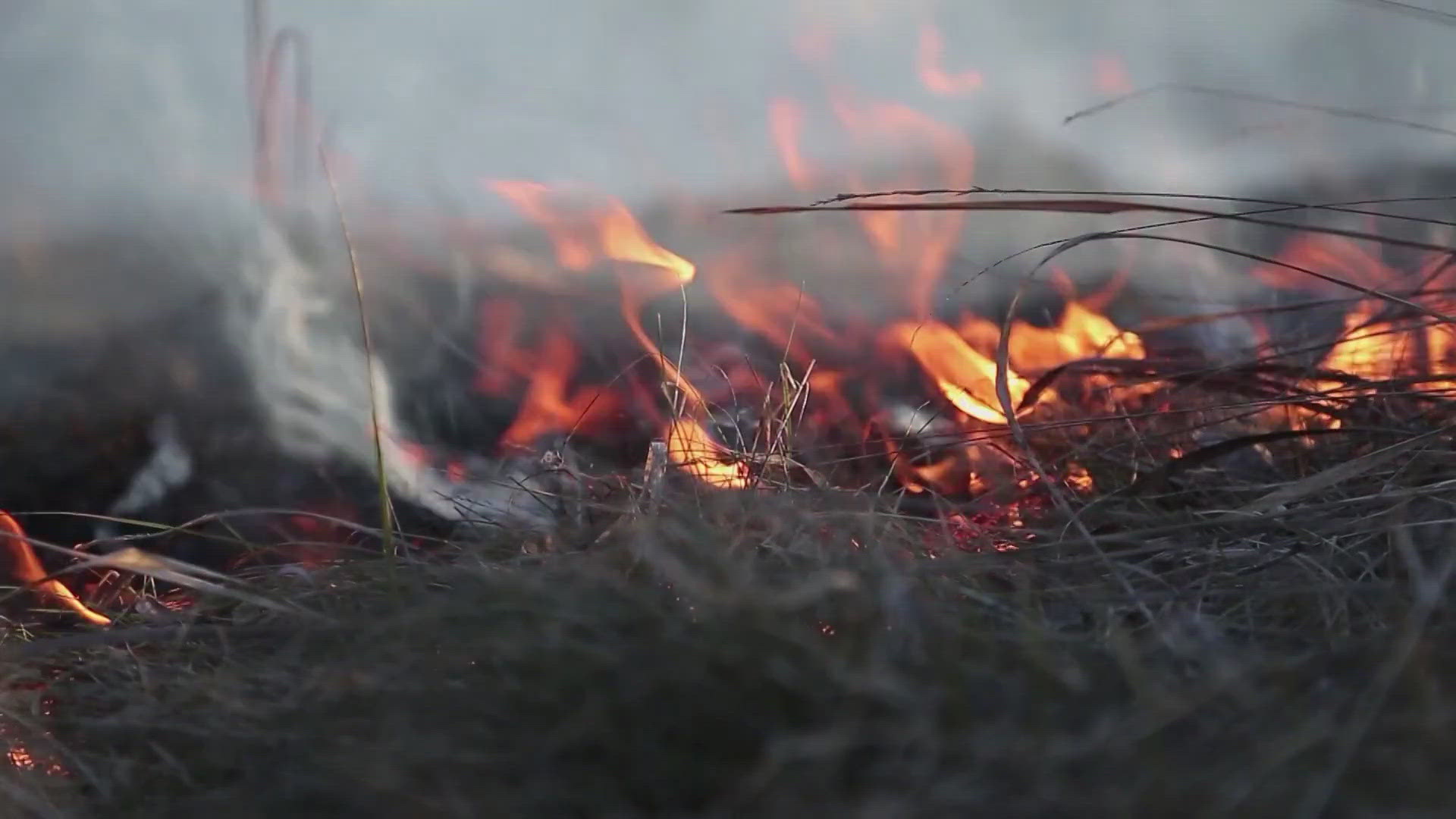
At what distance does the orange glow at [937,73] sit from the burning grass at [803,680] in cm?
88

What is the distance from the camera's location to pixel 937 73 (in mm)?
1564

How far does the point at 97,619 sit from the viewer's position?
0.93 meters

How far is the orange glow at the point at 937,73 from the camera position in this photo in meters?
1.55

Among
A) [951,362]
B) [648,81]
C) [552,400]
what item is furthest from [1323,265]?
[552,400]

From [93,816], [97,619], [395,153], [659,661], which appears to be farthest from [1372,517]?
[395,153]

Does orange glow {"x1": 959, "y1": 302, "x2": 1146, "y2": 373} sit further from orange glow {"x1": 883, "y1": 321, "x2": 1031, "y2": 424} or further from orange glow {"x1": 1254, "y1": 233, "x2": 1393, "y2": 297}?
orange glow {"x1": 1254, "y1": 233, "x2": 1393, "y2": 297}

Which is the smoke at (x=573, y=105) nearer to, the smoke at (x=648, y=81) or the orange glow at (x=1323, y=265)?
the smoke at (x=648, y=81)

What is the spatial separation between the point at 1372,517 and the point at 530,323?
98 centimetres

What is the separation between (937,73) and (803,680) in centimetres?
125

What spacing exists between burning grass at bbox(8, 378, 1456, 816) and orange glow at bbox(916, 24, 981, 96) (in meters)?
0.88

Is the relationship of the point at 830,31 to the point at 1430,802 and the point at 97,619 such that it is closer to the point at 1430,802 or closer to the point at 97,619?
the point at 97,619

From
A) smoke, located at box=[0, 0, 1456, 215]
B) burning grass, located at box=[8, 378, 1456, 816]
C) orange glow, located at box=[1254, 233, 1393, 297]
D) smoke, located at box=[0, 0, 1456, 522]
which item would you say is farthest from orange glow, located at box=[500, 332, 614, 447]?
orange glow, located at box=[1254, 233, 1393, 297]

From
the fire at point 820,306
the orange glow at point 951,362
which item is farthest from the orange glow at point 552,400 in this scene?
the orange glow at point 951,362

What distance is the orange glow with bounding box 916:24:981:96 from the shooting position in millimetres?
1554
